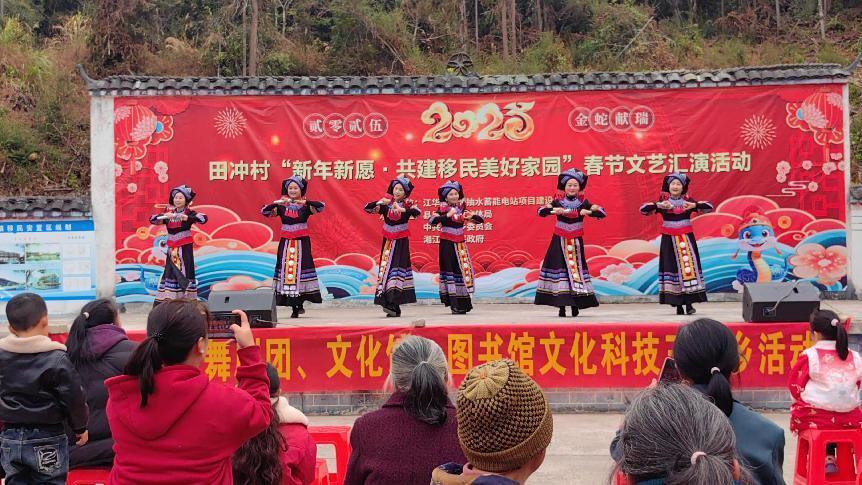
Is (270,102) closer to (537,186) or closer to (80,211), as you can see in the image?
(80,211)

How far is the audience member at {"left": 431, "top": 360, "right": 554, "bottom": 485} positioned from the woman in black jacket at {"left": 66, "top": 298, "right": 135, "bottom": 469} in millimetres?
1978

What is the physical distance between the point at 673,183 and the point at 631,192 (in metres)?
1.79

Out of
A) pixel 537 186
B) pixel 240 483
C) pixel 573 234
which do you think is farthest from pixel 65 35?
pixel 240 483

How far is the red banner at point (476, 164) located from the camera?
380 inches

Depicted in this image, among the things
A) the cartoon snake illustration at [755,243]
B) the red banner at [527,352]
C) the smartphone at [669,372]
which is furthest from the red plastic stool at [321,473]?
the cartoon snake illustration at [755,243]

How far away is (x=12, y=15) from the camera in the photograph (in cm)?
1761

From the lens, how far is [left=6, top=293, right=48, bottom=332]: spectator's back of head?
308cm

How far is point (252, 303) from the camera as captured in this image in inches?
245

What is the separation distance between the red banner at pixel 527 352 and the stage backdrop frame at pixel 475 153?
3824 millimetres

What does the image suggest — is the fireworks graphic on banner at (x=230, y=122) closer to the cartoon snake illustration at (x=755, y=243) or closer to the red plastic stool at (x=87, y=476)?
the cartoon snake illustration at (x=755, y=243)

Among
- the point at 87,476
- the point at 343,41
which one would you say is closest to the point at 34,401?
the point at 87,476

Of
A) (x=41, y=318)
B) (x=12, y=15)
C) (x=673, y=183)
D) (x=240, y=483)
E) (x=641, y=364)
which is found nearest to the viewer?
(x=240, y=483)

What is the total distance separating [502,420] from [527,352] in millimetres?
4425

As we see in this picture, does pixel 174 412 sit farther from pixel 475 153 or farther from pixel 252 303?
pixel 475 153
